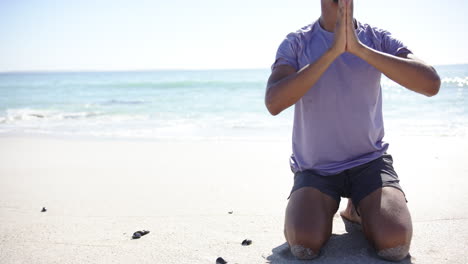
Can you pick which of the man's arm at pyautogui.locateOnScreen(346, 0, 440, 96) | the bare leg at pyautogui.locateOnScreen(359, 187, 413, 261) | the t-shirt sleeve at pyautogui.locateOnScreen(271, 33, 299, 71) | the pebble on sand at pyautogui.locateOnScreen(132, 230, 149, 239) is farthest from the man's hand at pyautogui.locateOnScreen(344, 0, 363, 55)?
the pebble on sand at pyautogui.locateOnScreen(132, 230, 149, 239)

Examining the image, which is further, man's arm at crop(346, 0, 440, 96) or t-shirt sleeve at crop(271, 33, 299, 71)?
t-shirt sleeve at crop(271, 33, 299, 71)

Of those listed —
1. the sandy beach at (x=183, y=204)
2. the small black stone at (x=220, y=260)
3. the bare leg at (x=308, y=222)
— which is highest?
the bare leg at (x=308, y=222)

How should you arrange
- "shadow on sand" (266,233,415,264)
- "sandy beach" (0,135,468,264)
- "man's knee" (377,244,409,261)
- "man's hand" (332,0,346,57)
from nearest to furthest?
"man's hand" (332,0,346,57)
"man's knee" (377,244,409,261)
"shadow on sand" (266,233,415,264)
"sandy beach" (0,135,468,264)

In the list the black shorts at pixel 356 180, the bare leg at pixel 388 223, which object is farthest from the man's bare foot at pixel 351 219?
the bare leg at pixel 388 223

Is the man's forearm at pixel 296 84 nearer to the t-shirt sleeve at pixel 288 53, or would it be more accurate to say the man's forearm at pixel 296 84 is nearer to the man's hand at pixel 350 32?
the man's hand at pixel 350 32

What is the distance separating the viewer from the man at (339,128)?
9.04ft

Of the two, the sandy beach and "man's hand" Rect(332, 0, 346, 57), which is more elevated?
"man's hand" Rect(332, 0, 346, 57)

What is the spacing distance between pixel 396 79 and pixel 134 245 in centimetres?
222

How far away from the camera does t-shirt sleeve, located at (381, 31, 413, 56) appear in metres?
2.95

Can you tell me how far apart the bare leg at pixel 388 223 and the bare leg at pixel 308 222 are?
0.26m

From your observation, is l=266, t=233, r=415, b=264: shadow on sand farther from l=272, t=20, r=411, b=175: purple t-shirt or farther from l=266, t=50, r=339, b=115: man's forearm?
l=266, t=50, r=339, b=115: man's forearm

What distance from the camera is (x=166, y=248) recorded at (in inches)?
129

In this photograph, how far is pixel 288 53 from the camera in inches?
118

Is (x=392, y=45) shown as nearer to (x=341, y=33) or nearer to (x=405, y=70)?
(x=405, y=70)
